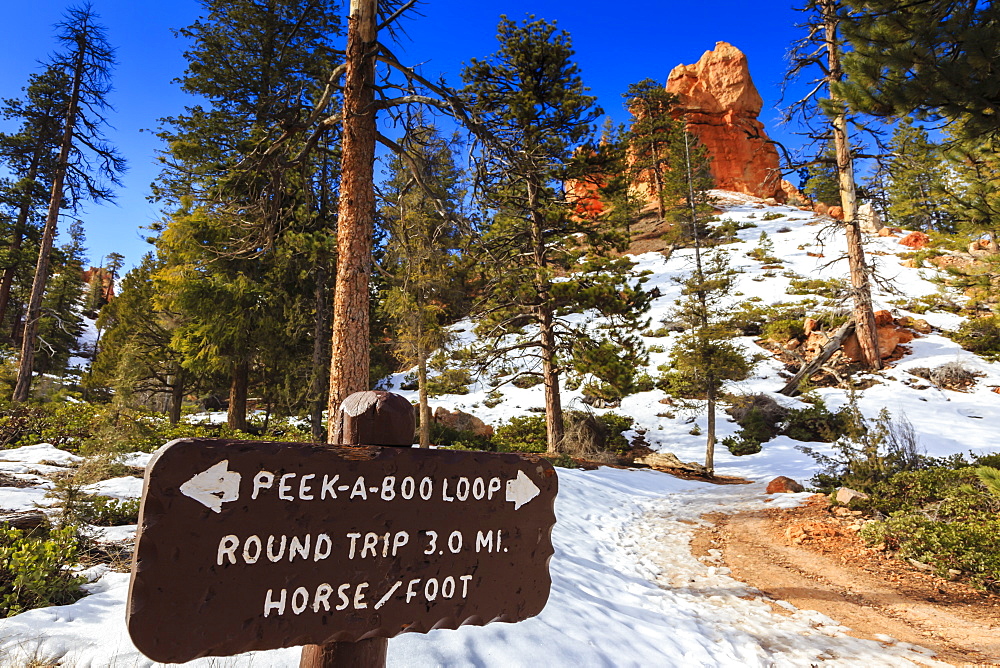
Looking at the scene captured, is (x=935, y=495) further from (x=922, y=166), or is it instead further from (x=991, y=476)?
(x=922, y=166)

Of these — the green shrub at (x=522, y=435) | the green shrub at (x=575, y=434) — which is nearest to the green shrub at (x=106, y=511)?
the green shrub at (x=575, y=434)

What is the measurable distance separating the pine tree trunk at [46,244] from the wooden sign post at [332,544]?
19.4 meters

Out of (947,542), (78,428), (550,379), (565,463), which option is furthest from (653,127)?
(78,428)

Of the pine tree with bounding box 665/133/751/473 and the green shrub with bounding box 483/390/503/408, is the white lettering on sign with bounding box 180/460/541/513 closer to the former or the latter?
the pine tree with bounding box 665/133/751/473

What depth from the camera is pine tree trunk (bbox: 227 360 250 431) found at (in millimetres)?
13011

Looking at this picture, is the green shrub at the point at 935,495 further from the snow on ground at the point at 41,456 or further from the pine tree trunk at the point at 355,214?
the snow on ground at the point at 41,456

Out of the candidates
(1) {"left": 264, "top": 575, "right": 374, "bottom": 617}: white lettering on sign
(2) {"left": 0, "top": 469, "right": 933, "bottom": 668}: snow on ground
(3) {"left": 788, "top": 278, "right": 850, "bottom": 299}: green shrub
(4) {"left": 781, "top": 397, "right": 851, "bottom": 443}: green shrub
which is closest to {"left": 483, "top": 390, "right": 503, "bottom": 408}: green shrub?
(4) {"left": 781, "top": 397, "right": 851, "bottom": 443}: green shrub

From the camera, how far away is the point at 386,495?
1.43m

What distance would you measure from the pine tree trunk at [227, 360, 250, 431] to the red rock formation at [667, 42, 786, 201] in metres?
58.0

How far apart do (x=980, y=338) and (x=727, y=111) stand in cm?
4758

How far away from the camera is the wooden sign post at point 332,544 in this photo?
3.68ft

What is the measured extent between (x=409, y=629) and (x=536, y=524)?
55 centimetres

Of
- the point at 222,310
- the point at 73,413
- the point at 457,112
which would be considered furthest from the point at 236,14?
the point at 457,112

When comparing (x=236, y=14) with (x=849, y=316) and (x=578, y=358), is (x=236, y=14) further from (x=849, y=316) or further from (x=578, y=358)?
(x=849, y=316)
